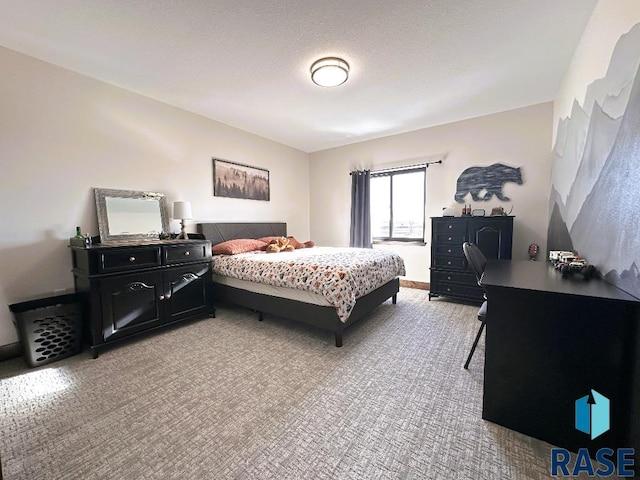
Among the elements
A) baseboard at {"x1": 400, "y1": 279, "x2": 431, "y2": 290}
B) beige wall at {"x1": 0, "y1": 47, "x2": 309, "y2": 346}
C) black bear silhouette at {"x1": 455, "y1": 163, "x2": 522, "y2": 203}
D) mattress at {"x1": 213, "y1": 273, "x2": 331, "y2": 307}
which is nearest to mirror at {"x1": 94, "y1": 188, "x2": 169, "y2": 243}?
beige wall at {"x1": 0, "y1": 47, "x2": 309, "y2": 346}

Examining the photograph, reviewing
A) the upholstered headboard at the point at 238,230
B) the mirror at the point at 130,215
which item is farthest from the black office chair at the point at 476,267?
the mirror at the point at 130,215

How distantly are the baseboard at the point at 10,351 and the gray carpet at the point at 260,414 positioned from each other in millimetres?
87

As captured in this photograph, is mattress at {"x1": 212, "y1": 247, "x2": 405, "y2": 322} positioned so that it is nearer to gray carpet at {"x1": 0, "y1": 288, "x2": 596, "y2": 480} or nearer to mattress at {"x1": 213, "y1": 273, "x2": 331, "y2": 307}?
mattress at {"x1": 213, "y1": 273, "x2": 331, "y2": 307}

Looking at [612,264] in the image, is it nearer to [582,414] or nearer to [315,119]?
[582,414]

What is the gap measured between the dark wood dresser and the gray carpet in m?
0.24

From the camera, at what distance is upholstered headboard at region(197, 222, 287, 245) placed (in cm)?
368

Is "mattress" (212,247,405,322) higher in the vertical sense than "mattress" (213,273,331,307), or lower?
higher

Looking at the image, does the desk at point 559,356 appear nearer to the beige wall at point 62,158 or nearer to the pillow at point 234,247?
the pillow at point 234,247

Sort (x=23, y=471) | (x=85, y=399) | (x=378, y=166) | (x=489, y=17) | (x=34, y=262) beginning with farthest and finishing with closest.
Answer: (x=378, y=166)
(x=34, y=262)
(x=489, y=17)
(x=85, y=399)
(x=23, y=471)

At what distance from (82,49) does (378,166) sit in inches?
156

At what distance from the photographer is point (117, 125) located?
2.79 metres

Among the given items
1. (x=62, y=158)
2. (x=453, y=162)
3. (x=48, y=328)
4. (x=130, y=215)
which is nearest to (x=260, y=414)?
(x=48, y=328)

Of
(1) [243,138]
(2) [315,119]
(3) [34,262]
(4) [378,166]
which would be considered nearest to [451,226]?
(4) [378,166]

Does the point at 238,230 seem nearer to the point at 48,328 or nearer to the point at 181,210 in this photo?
the point at 181,210
